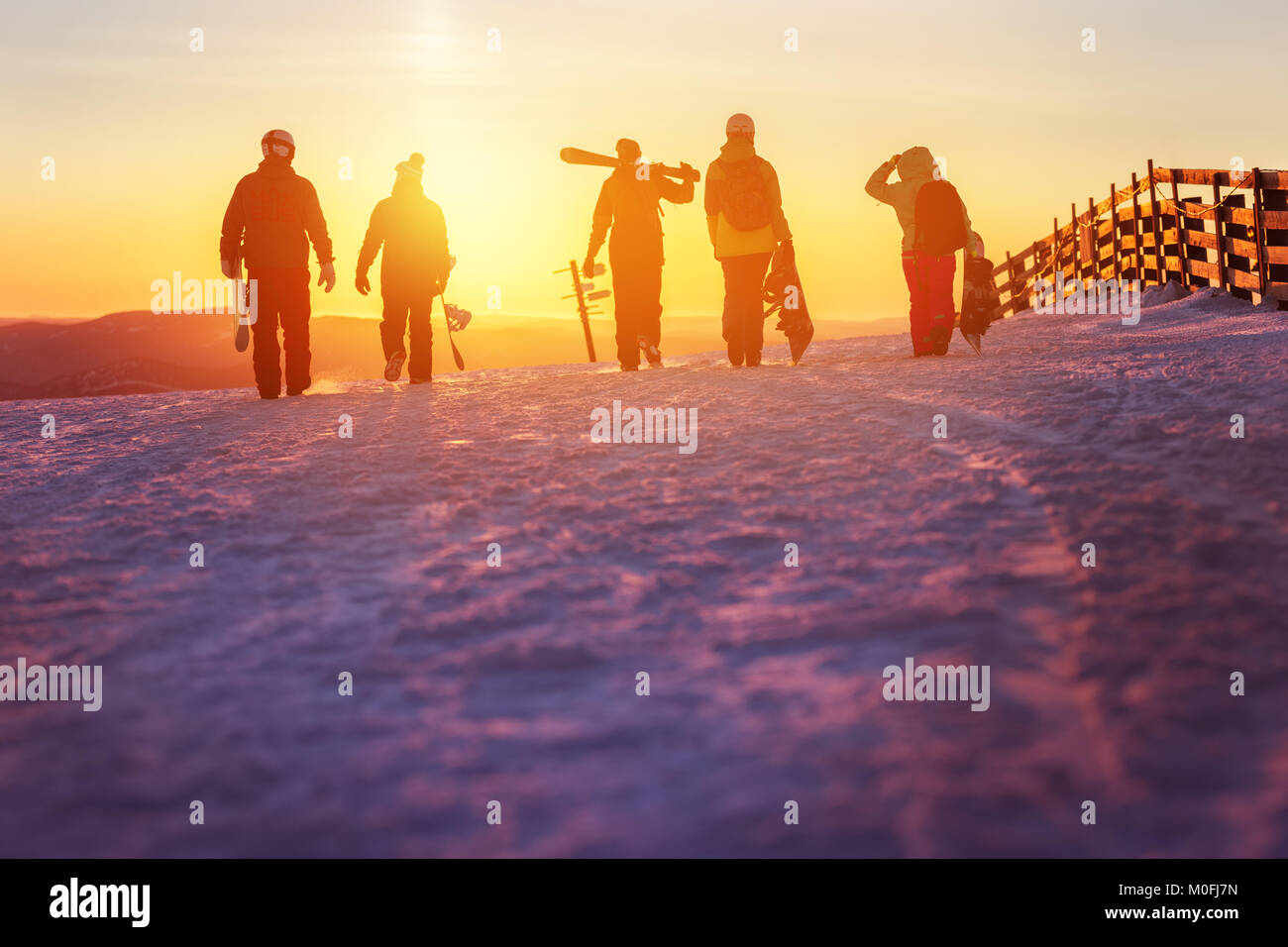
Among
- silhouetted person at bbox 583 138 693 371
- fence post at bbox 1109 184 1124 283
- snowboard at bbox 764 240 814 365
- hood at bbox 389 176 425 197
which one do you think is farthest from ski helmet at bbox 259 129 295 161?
fence post at bbox 1109 184 1124 283

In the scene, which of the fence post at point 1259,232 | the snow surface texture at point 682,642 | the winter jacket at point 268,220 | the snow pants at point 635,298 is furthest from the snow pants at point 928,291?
the fence post at point 1259,232

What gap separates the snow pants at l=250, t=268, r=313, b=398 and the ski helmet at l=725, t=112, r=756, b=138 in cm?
360

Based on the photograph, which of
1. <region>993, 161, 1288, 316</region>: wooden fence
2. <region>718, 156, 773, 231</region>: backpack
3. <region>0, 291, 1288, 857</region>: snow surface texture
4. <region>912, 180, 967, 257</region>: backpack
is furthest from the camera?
<region>993, 161, 1288, 316</region>: wooden fence

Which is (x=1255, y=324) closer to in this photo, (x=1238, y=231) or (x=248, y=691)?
(x=1238, y=231)

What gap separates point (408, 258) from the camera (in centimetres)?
900

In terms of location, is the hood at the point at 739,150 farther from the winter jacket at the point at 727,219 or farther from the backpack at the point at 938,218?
the backpack at the point at 938,218

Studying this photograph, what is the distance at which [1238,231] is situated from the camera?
1395cm

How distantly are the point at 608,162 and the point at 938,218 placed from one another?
2948 millimetres

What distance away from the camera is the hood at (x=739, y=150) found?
8.29m

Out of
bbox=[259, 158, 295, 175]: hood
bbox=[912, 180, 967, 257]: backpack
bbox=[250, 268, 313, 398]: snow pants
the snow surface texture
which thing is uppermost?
bbox=[259, 158, 295, 175]: hood

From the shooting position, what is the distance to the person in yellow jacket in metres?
8.22

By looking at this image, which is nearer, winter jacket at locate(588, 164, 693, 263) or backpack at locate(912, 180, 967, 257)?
backpack at locate(912, 180, 967, 257)

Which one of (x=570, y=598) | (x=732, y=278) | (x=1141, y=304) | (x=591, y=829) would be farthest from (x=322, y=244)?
(x=1141, y=304)

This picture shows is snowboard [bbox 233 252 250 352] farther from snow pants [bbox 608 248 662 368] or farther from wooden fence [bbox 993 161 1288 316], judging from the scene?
wooden fence [bbox 993 161 1288 316]
